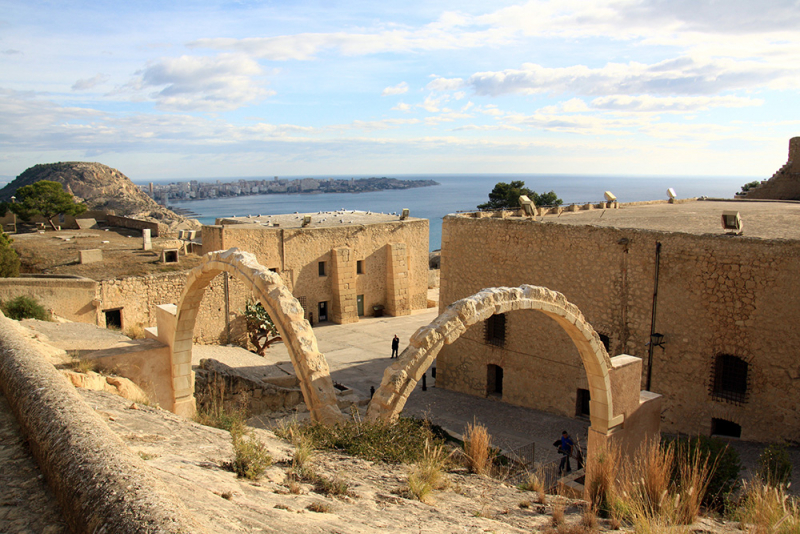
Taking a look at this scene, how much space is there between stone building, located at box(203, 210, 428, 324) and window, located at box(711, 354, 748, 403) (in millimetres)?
17293

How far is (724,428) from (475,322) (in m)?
9.16

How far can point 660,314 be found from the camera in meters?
13.7

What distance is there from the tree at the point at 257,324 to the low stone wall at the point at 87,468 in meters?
16.0

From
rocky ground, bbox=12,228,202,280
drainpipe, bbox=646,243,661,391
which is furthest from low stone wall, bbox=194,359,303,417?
drainpipe, bbox=646,243,661,391

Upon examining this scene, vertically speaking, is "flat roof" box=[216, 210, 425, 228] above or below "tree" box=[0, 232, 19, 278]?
above

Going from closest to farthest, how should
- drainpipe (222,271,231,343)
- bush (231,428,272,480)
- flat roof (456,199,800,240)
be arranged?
1. bush (231,428,272,480)
2. flat roof (456,199,800,240)
3. drainpipe (222,271,231,343)

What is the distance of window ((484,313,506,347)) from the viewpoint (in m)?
17.0

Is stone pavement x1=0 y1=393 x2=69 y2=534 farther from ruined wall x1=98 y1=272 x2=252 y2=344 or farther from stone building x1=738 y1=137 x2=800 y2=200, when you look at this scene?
stone building x1=738 y1=137 x2=800 y2=200

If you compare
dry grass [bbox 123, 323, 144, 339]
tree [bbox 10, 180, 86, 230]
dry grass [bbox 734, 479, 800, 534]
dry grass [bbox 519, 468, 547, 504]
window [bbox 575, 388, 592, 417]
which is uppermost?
tree [bbox 10, 180, 86, 230]

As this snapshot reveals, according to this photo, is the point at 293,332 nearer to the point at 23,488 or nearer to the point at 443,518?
the point at 443,518

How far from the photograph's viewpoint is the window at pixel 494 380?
57.2 ft

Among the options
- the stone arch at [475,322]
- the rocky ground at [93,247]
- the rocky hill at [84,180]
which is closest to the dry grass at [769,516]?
the stone arch at [475,322]

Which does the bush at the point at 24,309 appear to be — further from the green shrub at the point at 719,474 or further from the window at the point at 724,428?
the window at the point at 724,428

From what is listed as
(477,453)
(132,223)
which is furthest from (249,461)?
(132,223)
